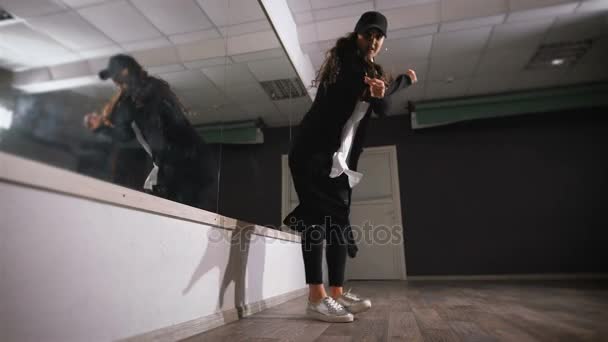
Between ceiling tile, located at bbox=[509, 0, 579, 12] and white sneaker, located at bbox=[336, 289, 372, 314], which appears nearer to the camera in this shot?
white sneaker, located at bbox=[336, 289, 372, 314]

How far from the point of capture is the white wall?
0.70m

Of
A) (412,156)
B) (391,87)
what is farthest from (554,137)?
(391,87)

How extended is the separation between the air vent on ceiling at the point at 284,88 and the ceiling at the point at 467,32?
489 millimetres

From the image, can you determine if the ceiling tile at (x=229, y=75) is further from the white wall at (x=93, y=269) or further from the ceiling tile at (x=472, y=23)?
the ceiling tile at (x=472, y=23)

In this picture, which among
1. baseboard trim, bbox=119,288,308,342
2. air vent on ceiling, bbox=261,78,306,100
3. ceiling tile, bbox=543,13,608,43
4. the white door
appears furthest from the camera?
the white door

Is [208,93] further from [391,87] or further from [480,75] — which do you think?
[480,75]

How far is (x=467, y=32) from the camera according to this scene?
3.41 meters

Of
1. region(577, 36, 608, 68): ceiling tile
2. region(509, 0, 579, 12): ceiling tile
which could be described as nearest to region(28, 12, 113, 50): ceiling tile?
region(509, 0, 579, 12): ceiling tile

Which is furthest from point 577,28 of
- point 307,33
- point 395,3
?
point 307,33

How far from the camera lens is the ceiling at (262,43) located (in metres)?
0.87

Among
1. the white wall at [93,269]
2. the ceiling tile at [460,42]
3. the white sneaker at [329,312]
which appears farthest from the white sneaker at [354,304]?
the ceiling tile at [460,42]

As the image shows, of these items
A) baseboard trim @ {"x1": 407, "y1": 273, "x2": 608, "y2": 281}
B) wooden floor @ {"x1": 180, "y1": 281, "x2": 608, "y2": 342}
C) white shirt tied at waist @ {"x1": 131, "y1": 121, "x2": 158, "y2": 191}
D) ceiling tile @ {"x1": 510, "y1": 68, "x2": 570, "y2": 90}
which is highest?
ceiling tile @ {"x1": 510, "y1": 68, "x2": 570, "y2": 90}

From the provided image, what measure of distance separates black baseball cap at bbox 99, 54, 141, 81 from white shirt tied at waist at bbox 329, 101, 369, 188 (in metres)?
0.93

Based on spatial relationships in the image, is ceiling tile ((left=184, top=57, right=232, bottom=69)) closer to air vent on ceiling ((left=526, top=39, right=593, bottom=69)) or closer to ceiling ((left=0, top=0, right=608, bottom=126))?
ceiling ((left=0, top=0, right=608, bottom=126))
